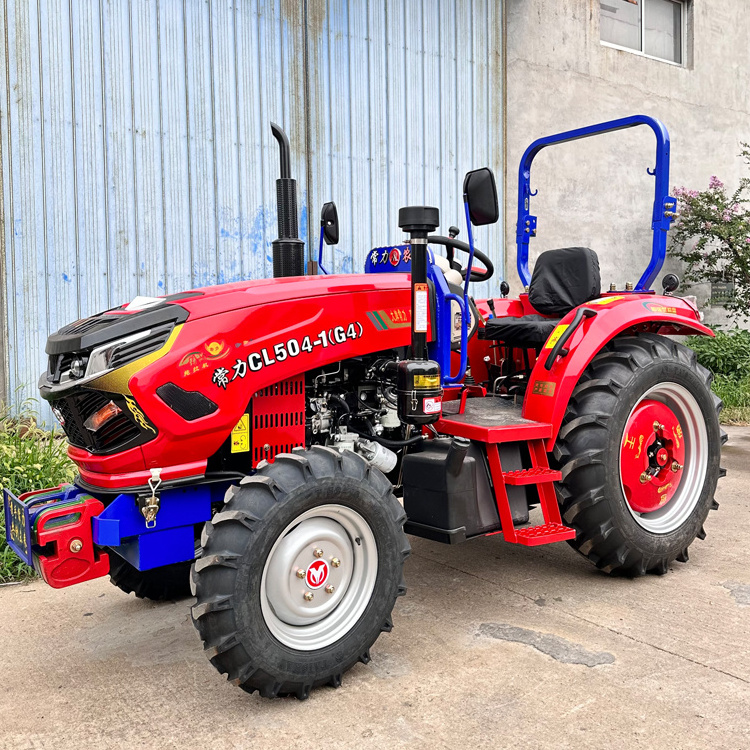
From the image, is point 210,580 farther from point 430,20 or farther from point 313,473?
point 430,20

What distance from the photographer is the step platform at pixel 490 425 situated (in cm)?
339

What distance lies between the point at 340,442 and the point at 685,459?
200 centimetres

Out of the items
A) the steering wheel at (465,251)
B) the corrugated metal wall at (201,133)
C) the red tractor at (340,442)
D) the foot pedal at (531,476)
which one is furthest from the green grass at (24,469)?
the foot pedal at (531,476)

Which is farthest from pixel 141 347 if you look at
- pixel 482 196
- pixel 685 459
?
pixel 685 459

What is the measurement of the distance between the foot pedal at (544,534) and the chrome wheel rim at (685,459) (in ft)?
2.01

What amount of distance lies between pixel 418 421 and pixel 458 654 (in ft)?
2.97

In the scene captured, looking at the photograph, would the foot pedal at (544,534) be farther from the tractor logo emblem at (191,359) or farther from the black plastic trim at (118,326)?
the black plastic trim at (118,326)

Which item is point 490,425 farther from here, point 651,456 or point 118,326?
point 118,326

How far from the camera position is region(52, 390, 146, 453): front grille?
2729mm

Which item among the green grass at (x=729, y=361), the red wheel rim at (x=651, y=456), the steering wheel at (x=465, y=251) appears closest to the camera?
the steering wheel at (x=465, y=251)

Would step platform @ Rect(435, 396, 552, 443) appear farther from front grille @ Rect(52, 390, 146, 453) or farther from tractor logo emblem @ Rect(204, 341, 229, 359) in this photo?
front grille @ Rect(52, 390, 146, 453)

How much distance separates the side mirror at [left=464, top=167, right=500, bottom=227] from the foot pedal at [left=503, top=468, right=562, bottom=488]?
1075mm

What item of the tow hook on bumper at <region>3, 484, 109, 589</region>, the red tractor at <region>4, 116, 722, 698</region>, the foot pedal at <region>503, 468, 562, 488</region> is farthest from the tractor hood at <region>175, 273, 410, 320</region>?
the foot pedal at <region>503, 468, 562, 488</region>

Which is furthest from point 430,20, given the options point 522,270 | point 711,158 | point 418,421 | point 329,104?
point 418,421
